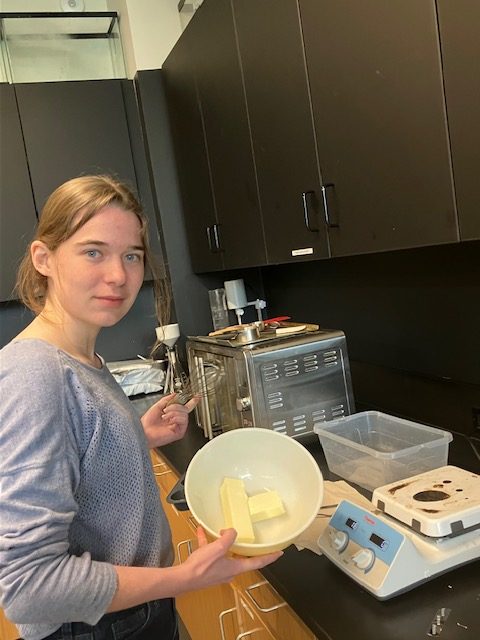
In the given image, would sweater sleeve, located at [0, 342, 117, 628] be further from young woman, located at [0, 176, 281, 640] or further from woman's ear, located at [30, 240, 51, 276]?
woman's ear, located at [30, 240, 51, 276]

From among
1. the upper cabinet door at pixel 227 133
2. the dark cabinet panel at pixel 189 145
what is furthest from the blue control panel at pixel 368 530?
the dark cabinet panel at pixel 189 145

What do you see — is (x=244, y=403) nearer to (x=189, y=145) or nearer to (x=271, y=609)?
Answer: (x=271, y=609)

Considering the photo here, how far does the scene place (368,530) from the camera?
1.00 metres

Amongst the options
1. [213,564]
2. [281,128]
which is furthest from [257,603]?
[281,128]

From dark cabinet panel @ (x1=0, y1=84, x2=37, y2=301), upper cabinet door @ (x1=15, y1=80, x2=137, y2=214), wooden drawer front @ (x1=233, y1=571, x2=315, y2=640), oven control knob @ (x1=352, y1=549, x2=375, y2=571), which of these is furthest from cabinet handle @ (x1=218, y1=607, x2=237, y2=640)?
upper cabinet door @ (x1=15, y1=80, x2=137, y2=214)

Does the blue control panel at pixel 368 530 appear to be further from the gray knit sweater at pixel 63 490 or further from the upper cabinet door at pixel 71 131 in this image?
the upper cabinet door at pixel 71 131

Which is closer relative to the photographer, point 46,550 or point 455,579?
point 46,550

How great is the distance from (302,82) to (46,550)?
45.9 inches

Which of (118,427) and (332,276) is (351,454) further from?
(332,276)

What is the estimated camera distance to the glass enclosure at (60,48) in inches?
109

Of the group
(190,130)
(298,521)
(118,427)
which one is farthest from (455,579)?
(190,130)

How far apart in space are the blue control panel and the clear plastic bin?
0.76 ft

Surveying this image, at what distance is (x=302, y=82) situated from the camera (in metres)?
1.43

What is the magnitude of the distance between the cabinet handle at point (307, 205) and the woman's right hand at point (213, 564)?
86 centimetres
